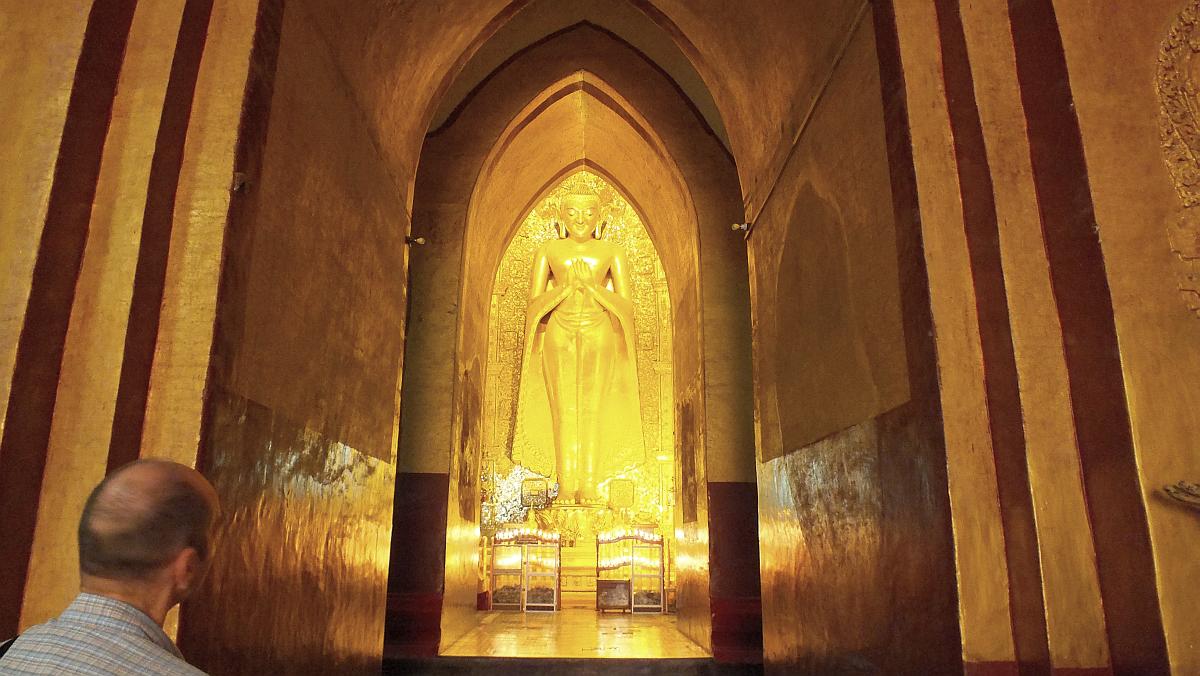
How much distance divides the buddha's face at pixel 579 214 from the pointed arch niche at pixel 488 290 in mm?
1166

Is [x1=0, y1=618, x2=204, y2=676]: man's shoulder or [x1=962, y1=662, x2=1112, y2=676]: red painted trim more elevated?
[x1=0, y1=618, x2=204, y2=676]: man's shoulder

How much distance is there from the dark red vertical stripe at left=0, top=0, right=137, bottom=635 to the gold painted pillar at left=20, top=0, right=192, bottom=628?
0.07 feet

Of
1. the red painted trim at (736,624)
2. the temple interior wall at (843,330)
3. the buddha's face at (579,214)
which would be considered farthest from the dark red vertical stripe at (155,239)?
the buddha's face at (579,214)

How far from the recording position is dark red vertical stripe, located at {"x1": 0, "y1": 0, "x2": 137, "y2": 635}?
2.08 m

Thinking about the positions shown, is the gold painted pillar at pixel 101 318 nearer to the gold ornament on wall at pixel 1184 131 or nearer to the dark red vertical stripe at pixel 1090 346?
the dark red vertical stripe at pixel 1090 346

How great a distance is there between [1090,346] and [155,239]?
107 inches

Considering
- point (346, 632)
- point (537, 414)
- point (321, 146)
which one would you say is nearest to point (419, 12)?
point (321, 146)

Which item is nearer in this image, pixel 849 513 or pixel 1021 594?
pixel 1021 594

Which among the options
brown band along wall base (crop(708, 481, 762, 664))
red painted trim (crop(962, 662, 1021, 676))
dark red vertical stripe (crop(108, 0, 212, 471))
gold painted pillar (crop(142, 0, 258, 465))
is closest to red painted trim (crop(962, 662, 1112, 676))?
red painted trim (crop(962, 662, 1021, 676))

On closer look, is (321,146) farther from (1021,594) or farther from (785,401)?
(1021,594)

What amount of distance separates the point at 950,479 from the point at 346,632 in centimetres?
259

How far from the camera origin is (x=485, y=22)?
483cm

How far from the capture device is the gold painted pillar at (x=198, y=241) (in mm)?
2238

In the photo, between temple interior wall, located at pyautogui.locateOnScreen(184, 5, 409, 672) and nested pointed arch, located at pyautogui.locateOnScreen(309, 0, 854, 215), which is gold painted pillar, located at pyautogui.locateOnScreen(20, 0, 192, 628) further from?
nested pointed arch, located at pyautogui.locateOnScreen(309, 0, 854, 215)
